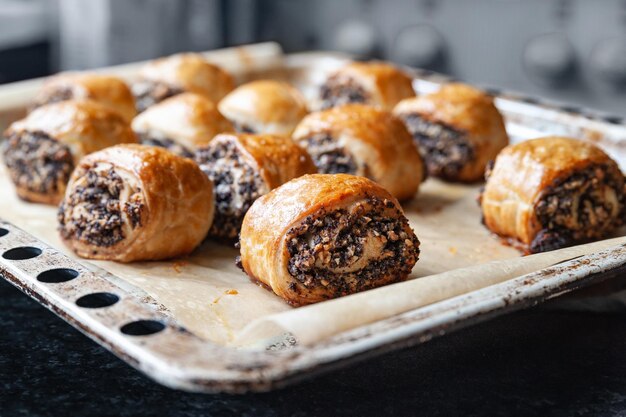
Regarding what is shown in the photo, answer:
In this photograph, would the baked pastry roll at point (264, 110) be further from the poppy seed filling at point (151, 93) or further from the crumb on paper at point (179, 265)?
the crumb on paper at point (179, 265)

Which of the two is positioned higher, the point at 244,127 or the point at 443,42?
the point at 443,42

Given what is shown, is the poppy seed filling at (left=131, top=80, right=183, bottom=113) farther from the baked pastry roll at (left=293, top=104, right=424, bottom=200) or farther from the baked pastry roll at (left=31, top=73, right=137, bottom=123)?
the baked pastry roll at (left=293, top=104, right=424, bottom=200)

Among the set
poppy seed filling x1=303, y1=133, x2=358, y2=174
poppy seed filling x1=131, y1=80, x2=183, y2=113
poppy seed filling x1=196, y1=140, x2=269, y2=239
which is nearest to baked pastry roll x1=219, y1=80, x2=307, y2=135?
poppy seed filling x1=131, y1=80, x2=183, y2=113

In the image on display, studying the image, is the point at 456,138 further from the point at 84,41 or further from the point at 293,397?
the point at 84,41

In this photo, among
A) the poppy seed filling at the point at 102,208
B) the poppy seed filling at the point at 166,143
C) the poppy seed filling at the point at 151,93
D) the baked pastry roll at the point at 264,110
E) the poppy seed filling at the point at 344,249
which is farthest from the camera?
the poppy seed filling at the point at 151,93

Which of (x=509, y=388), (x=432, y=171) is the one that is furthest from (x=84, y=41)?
(x=509, y=388)

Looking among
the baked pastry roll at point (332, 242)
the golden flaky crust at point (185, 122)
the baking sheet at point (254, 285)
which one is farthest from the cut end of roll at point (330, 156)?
the baked pastry roll at point (332, 242)

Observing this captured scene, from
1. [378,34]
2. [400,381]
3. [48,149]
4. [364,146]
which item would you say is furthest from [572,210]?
[378,34]

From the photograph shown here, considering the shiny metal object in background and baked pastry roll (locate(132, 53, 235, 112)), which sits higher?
the shiny metal object in background
